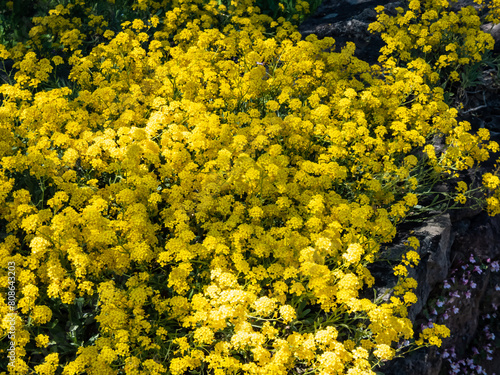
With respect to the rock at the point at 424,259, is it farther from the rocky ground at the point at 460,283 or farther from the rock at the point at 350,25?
the rock at the point at 350,25

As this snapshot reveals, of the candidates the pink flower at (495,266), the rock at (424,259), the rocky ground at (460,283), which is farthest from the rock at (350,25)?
the pink flower at (495,266)

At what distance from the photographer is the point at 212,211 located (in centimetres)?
459

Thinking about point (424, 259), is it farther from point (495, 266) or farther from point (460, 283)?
point (495, 266)

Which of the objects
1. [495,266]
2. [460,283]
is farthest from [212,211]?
[495,266]

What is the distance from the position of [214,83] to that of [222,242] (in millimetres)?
2653

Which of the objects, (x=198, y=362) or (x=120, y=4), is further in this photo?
(x=120, y=4)

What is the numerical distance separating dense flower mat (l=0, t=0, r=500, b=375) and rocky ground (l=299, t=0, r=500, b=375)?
0.87ft

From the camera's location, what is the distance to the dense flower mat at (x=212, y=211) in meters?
3.74

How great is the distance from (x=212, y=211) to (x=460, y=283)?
3376 millimetres

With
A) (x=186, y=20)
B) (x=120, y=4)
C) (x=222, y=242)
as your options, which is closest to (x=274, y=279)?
(x=222, y=242)

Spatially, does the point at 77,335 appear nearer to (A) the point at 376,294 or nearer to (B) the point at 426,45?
(A) the point at 376,294

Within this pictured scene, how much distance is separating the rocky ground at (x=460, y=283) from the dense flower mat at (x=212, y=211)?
0.27 metres

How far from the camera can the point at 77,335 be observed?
4121 mm

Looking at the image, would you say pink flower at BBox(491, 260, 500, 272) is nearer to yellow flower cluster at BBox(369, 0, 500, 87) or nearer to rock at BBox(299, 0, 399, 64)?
yellow flower cluster at BBox(369, 0, 500, 87)
